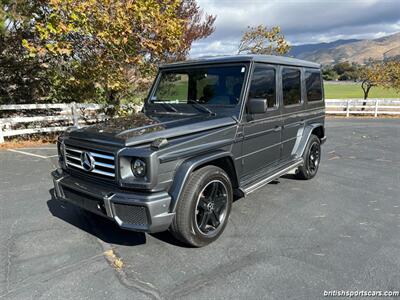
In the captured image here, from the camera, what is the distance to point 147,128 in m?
3.41

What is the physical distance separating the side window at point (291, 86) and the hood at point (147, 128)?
1.47 m

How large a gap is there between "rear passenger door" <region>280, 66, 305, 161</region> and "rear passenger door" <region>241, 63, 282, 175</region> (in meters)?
0.22

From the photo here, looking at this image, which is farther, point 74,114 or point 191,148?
point 74,114

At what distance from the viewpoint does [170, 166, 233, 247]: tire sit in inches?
124

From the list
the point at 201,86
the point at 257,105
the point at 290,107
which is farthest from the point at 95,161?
the point at 290,107

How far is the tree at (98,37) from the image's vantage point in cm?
728

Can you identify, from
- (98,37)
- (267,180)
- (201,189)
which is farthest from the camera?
(98,37)

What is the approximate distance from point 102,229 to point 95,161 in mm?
1103

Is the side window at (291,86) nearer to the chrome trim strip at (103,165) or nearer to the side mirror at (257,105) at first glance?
the side mirror at (257,105)

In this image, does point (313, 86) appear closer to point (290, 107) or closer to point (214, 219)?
point (290, 107)

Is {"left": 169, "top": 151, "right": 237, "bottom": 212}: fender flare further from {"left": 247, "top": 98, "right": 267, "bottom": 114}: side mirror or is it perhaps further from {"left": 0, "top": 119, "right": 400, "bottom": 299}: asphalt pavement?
{"left": 247, "top": 98, "right": 267, "bottom": 114}: side mirror

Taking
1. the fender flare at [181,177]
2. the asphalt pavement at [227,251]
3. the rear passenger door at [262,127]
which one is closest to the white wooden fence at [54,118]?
the asphalt pavement at [227,251]

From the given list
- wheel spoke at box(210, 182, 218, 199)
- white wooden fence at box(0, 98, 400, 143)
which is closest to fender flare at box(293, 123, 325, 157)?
wheel spoke at box(210, 182, 218, 199)

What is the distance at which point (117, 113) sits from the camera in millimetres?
10719
